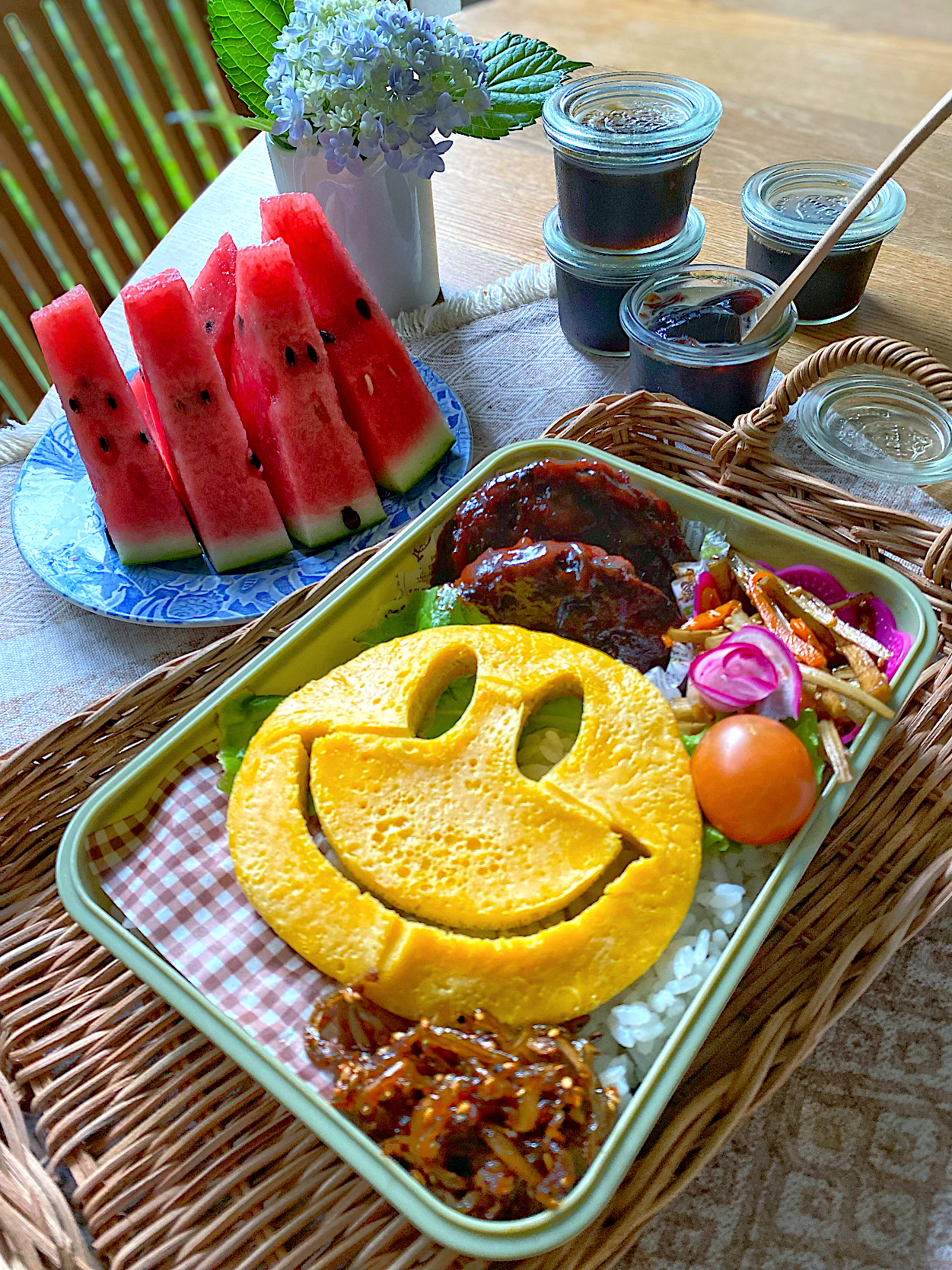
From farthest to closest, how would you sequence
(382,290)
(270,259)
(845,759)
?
(382,290)
(270,259)
(845,759)

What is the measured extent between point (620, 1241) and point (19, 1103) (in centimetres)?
52

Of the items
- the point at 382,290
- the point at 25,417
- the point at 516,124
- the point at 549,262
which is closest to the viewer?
the point at 516,124

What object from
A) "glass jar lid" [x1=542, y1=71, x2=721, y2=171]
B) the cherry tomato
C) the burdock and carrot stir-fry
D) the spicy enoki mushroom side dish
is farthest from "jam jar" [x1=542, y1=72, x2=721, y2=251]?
the burdock and carrot stir-fry

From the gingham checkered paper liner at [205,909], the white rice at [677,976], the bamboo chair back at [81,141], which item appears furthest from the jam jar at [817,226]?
the bamboo chair back at [81,141]

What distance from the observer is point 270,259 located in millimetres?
1354

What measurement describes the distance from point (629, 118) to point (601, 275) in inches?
9.3

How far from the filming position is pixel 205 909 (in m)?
0.94

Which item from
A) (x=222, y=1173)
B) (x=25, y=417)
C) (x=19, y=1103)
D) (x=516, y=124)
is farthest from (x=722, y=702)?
(x=25, y=417)

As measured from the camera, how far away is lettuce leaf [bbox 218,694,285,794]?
1.03 metres

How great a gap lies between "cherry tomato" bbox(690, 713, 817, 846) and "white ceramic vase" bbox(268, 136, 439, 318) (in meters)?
1.12

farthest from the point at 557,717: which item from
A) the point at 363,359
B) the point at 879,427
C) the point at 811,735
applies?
the point at 879,427

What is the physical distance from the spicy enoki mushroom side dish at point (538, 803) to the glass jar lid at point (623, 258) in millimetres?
612

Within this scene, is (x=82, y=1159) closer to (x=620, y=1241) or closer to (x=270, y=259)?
(x=620, y=1241)

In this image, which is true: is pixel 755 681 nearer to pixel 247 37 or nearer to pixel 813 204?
pixel 813 204
